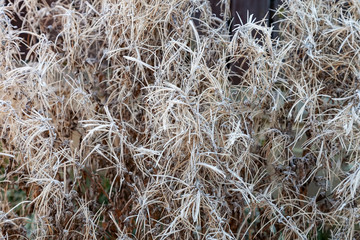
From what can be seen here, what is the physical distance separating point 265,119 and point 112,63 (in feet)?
3.04

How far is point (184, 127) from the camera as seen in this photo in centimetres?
230

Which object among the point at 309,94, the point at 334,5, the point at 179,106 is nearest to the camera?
the point at 179,106

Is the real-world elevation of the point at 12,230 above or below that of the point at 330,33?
below

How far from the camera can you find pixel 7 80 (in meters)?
2.63

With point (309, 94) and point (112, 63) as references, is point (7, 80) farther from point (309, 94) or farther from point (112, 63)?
point (309, 94)

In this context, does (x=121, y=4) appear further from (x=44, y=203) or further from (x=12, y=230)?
(x=12, y=230)

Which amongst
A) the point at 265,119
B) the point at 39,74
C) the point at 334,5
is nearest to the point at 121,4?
the point at 39,74

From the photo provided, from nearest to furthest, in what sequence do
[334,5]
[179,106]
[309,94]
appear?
[179,106], [309,94], [334,5]

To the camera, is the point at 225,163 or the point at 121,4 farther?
the point at 121,4

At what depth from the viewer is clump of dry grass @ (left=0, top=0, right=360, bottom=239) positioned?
2383 millimetres

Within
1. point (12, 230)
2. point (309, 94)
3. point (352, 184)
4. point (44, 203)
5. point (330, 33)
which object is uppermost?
point (330, 33)

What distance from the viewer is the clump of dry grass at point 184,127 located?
238 cm

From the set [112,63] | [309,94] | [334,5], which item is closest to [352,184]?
[309,94]

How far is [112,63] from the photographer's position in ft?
9.14
